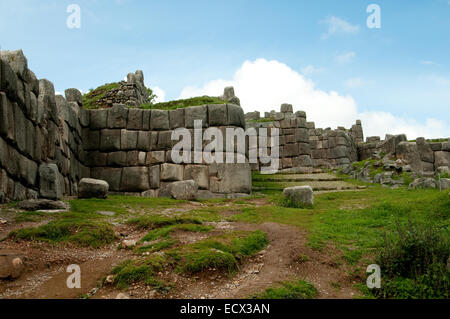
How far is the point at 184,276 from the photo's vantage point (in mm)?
5281

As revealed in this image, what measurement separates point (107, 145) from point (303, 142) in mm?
13007

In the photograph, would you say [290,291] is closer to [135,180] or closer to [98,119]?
[135,180]

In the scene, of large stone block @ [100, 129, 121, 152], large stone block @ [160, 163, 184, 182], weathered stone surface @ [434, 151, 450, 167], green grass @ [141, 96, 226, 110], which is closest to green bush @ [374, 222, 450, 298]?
large stone block @ [160, 163, 184, 182]

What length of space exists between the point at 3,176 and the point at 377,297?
297 inches

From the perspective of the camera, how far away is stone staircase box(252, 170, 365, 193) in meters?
16.9

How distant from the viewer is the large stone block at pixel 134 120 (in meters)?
15.7

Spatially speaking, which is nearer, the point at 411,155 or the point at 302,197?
the point at 302,197

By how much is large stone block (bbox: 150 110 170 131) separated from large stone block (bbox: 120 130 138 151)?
782 millimetres

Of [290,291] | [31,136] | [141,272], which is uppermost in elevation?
[31,136]

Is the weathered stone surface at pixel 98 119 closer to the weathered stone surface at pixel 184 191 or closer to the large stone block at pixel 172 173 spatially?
the large stone block at pixel 172 173

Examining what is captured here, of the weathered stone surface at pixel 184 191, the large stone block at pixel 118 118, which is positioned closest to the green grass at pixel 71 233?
the weathered stone surface at pixel 184 191

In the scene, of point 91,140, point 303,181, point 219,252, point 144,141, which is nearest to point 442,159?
point 303,181

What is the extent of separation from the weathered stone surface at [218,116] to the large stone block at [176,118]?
1.13m

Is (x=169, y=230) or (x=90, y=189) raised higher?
(x=90, y=189)
